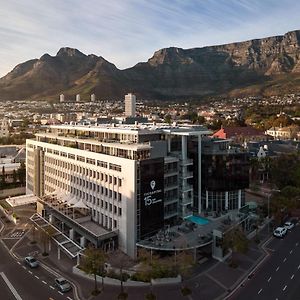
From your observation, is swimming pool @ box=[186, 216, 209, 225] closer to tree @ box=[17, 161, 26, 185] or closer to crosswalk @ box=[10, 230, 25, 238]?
crosswalk @ box=[10, 230, 25, 238]

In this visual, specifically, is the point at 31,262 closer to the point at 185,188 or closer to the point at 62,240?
the point at 62,240

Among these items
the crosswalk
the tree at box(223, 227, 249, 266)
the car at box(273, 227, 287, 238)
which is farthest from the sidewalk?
the crosswalk

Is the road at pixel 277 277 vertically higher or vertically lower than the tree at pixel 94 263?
lower

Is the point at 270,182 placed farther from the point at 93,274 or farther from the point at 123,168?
the point at 93,274

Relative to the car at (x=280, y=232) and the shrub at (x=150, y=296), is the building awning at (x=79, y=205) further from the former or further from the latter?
the car at (x=280, y=232)

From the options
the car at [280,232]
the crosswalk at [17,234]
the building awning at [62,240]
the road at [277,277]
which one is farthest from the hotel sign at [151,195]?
the crosswalk at [17,234]

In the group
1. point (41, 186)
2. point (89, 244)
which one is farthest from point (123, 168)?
point (41, 186)

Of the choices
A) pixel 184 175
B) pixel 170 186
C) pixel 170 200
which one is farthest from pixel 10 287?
pixel 184 175
